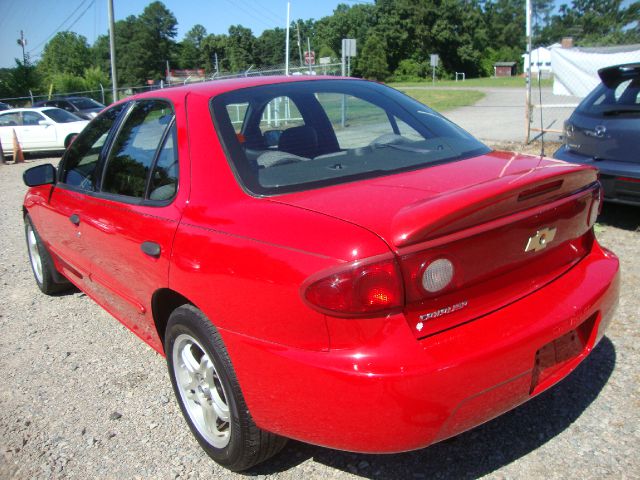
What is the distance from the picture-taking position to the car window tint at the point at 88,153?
138 inches

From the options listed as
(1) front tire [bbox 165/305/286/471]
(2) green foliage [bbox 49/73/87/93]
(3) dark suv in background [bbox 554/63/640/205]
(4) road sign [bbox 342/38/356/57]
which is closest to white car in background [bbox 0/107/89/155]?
(4) road sign [bbox 342/38/356/57]

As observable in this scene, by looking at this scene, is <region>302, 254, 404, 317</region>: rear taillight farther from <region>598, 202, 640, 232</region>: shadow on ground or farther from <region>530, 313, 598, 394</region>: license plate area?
<region>598, 202, 640, 232</region>: shadow on ground

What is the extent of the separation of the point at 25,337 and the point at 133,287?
5.63 ft

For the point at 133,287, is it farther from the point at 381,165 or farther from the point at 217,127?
the point at 381,165

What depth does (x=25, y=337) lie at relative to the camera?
419 cm

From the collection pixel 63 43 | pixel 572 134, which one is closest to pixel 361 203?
pixel 572 134

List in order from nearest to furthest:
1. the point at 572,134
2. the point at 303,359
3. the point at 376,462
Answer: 1. the point at 303,359
2. the point at 376,462
3. the point at 572,134

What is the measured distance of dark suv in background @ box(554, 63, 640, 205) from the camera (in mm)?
5083

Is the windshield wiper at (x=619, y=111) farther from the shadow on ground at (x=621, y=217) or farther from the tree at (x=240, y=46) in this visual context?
the tree at (x=240, y=46)

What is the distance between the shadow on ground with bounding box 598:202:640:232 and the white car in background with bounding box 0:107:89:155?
14157mm

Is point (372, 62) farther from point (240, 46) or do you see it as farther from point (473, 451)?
point (473, 451)

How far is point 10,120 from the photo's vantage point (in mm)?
16797

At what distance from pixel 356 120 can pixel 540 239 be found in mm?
1407

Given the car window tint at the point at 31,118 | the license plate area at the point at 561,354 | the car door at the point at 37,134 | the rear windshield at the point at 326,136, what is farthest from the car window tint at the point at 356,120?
the car window tint at the point at 31,118
